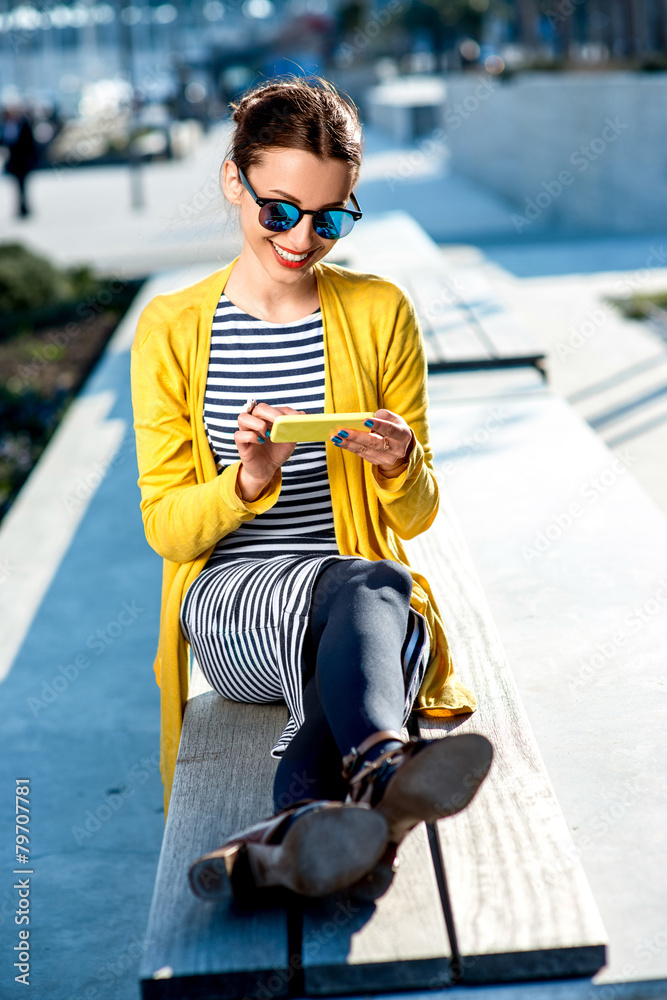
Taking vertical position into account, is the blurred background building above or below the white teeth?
below

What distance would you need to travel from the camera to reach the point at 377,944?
155 cm

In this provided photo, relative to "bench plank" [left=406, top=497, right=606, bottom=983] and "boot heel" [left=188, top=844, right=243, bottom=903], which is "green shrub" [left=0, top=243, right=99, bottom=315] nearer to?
"bench plank" [left=406, top=497, right=606, bottom=983]

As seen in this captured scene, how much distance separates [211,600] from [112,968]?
946 mm

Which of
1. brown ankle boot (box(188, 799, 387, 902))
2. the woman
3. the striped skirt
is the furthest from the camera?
the striped skirt

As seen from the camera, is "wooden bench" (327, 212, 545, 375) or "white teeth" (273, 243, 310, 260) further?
"wooden bench" (327, 212, 545, 375)

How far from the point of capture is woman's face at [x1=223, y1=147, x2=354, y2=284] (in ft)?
6.62

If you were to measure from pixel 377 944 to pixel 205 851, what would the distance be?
1.18ft

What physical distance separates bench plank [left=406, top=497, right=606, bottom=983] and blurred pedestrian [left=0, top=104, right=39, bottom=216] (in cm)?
1691

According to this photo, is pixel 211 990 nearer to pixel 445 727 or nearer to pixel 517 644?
pixel 445 727

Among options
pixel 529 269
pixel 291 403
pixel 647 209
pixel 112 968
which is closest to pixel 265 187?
pixel 291 403

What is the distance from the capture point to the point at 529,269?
9383 mm

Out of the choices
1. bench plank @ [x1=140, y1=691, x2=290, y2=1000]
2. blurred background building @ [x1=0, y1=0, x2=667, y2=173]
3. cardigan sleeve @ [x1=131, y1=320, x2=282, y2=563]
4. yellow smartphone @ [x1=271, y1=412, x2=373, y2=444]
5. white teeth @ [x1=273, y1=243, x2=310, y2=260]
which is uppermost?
white teeth @ [x1=273, y1=243, x2=310, y2=260]

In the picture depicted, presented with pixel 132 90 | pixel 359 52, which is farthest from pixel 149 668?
pixel 359 52

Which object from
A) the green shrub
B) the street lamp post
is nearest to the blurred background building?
the street lamp post
